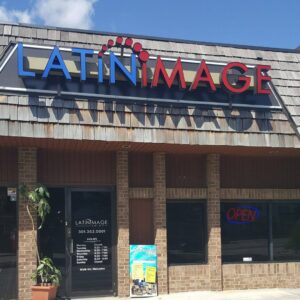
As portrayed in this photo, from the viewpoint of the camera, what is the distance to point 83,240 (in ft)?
36.1

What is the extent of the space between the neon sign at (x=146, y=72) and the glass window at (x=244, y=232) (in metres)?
2.88

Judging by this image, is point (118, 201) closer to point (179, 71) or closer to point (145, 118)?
point (145, 118)

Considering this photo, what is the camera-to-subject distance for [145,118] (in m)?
10.2

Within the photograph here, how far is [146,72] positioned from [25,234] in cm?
404

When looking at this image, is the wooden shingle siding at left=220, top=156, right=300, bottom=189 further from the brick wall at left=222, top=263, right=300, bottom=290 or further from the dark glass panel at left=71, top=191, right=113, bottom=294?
the dark glass panel at left=71, top=191, right=113, bottom=294

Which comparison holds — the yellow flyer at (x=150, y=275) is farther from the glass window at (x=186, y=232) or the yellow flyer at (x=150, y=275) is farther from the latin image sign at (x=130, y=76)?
the latin image sign at (x=130, y=76)

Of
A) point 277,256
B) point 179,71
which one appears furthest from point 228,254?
point 179,71

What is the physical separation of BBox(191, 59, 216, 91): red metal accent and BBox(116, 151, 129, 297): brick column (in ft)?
7.07

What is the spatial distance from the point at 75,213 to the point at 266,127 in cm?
445

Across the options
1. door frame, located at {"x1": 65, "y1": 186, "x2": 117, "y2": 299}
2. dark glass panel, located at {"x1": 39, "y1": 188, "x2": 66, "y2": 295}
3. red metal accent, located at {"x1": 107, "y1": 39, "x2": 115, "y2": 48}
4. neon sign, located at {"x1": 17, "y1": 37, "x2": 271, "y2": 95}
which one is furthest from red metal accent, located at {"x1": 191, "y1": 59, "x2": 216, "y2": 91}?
dark glass panel, located at {"x1": 39, "y1": 188, "x2": 66, "y2": 295}

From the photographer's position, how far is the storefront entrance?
1076 cm

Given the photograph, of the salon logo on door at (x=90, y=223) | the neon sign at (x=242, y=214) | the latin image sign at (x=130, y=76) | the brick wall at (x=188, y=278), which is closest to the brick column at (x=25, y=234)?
the salon logo on door at (x=90, y=223)

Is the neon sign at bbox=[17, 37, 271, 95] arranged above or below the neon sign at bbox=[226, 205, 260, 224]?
above

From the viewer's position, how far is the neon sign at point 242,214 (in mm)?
12062
